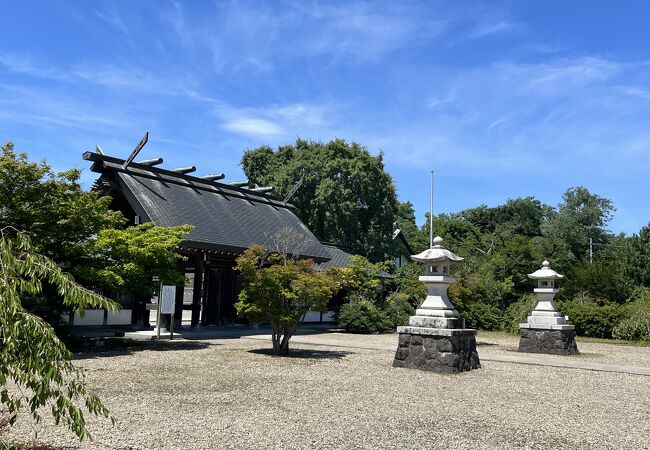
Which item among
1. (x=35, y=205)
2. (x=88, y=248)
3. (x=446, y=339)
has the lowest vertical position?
(x=446, y=339)

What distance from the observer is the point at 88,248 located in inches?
516

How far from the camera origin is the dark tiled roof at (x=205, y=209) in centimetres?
1906

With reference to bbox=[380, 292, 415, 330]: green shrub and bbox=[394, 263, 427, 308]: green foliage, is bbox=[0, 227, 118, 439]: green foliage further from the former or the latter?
bbox=[380, 292, 415, 330]: green shrub

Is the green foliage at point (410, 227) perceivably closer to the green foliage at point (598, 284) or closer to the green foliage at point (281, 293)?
the green foliage at point (598, 284)

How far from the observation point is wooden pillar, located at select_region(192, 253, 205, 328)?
20.1 metres

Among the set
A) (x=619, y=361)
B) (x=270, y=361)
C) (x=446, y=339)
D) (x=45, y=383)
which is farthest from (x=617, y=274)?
(x=45, y=383)

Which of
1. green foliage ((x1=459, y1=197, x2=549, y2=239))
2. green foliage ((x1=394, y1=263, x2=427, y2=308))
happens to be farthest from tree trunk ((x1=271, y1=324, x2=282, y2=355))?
green foliage ((x1=459, y1=197, x2=549, y2=239))

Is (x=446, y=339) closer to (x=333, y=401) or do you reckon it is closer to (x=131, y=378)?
(x=333, y=401)

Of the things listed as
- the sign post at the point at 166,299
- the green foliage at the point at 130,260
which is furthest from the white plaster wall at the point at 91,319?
the green foliage at the point at 130,260

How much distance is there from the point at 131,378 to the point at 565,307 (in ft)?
64.7

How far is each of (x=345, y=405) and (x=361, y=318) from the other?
14906 millimetres

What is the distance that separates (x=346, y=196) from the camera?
32062 mm

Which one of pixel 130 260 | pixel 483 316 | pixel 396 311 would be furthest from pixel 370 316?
pixel 130 260

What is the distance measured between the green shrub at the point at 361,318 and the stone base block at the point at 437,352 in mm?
10503
